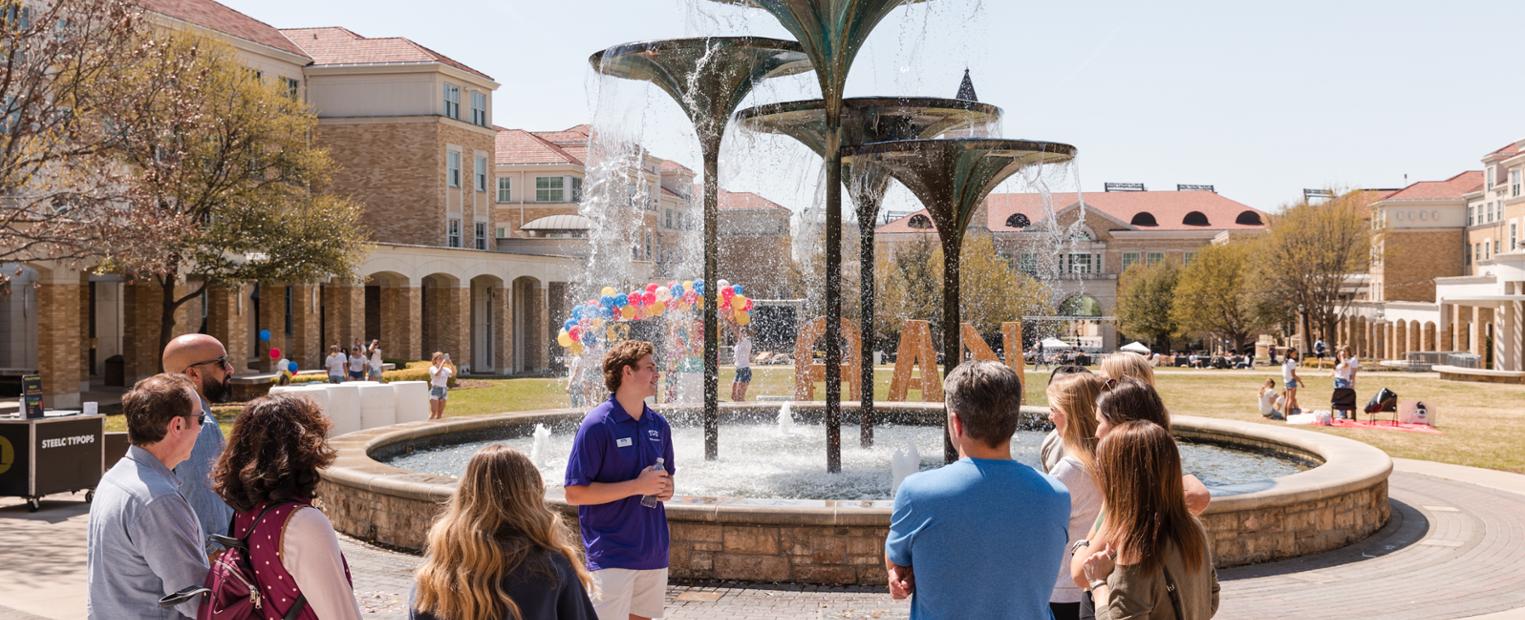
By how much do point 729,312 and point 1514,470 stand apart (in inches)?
579

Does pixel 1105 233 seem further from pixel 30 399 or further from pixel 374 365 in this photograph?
pixel 30 399

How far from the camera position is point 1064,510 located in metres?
3.62

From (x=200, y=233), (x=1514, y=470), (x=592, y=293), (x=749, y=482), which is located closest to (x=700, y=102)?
(x=749, y=482)

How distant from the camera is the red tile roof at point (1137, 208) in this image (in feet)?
298

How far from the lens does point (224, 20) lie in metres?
44.5

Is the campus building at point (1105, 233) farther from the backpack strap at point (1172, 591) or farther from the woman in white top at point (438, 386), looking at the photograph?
the backpack strap at point (1172, 591)

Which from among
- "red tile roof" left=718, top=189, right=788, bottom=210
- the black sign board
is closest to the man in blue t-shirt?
the black sign board

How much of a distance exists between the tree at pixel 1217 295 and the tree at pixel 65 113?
194ft

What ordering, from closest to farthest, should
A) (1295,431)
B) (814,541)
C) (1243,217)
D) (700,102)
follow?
1. (814,541)
2. (700,102)
3. (1295,431)
4. (1243,217)

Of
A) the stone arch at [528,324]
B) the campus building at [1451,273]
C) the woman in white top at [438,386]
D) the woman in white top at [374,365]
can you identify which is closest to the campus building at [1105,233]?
the campus building at [1451,273]

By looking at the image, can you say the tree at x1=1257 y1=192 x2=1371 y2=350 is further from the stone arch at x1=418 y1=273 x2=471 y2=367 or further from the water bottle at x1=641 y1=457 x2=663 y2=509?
the water bottle at x1=641 y1=457 x2=663 y2=509

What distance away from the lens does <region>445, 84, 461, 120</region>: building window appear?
4941 centimetres

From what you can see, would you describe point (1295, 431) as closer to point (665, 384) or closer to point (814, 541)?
point (814, 541)

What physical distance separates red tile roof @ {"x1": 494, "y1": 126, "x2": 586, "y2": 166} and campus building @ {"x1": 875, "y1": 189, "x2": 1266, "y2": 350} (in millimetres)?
26745
